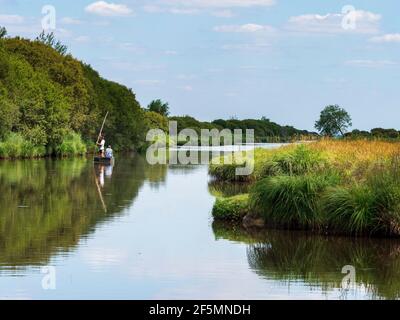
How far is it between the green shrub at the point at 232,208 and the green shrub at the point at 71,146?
161ft

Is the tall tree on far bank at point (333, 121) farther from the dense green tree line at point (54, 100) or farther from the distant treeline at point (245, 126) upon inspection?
the distant treeline at point (245, 126)

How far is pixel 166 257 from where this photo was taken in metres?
15.4

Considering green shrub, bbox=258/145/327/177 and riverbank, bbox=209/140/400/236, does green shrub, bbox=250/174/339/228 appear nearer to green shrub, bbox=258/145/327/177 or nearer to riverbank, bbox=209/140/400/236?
riverbank, bbox=209/140/400/236

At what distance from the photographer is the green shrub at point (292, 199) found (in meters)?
18.8

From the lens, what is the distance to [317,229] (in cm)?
1883

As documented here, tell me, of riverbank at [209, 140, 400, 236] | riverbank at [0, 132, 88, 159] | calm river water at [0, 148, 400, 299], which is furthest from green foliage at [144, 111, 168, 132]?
riverbank at [209, 140, 400, 236]

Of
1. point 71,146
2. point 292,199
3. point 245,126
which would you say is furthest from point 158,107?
point 292,199

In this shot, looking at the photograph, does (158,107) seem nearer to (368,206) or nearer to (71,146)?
(71,146)

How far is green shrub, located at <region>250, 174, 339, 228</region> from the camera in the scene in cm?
1880

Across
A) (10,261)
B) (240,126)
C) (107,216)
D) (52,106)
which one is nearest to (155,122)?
(240,126)

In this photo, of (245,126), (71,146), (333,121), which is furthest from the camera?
(245,126)

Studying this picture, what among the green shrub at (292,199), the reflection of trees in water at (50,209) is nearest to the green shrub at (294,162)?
the reflection of trees in water at (50,209)

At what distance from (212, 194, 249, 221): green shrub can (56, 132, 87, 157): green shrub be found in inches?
1933

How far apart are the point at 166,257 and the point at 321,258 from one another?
2895 mm
